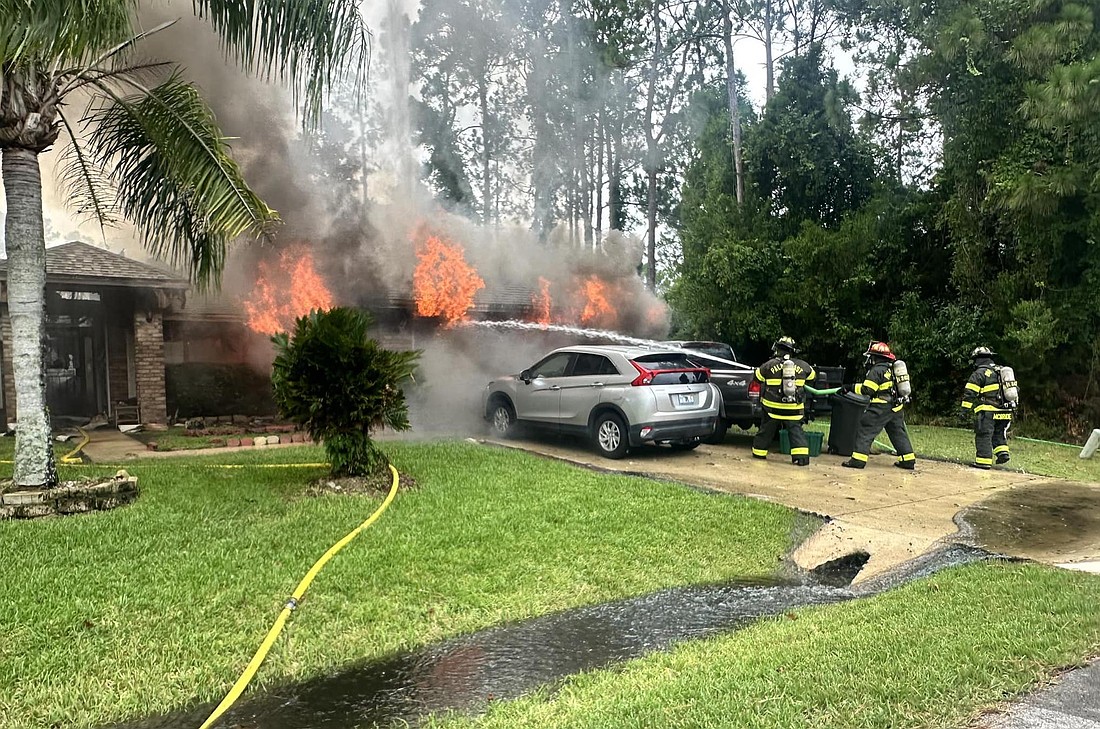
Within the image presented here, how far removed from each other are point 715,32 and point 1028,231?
11.8 m

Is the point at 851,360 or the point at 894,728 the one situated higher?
the point at 851,360

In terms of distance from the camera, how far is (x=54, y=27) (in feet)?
16.1

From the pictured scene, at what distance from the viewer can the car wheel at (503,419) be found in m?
11.4

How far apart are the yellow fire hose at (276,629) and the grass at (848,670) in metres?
1.00

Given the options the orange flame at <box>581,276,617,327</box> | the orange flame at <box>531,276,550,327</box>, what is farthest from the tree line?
the orange flame at <box>531,276,550,327</box>

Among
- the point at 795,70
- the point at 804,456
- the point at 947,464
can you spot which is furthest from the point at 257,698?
the point at 795,70

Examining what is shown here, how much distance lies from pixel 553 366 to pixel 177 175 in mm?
5616

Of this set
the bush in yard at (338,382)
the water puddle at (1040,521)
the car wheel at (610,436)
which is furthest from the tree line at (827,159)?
the bush in yard at (338,382)

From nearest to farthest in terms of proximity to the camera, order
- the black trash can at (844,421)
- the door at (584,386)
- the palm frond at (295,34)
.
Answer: the palm frond at (295,34) → the door at (584,386) → the black trash can at (844,421)

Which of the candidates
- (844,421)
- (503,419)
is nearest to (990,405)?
(844,421)

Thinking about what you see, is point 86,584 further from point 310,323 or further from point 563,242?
point 563,242

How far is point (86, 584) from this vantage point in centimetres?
452

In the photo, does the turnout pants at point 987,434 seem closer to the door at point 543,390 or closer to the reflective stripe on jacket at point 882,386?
the reflective stripe on jacket at point 882,386

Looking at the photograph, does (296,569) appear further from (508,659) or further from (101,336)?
(101,336)
